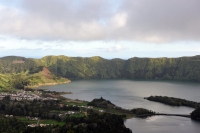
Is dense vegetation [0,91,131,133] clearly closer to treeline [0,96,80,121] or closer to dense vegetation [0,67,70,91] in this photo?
treeline [0,96,80,121]

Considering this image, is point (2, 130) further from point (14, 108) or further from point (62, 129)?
point (14, 108)

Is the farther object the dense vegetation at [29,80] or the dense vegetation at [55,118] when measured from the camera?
the dense vegetation at [29,80]

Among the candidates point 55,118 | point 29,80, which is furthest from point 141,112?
point 29,80

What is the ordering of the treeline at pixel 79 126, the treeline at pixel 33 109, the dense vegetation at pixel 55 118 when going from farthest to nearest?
1. the treeline at pixel 33 109
2. the dense vegetation at pixel 55 118
3. the treeline at pixel 79 126

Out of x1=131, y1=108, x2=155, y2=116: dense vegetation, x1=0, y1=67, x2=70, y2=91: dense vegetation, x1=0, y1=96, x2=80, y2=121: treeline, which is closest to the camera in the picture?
x1=0, y1=96, x2=80, y2=121: treeline

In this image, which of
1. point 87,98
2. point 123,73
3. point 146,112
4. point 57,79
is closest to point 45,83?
point 57,79

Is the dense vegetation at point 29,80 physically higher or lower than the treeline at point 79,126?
higher

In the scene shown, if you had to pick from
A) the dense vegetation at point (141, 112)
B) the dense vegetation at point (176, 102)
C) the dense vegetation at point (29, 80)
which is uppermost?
the dense vegetation at point (29, 80)

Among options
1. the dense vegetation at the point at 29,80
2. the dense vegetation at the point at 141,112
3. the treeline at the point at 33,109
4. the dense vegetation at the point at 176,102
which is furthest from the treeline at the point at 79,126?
the dense vegetation at the point at 29,80

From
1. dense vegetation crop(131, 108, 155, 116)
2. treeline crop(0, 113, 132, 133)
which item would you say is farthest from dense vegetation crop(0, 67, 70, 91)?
treeline crop(0, 113, 132, 133)

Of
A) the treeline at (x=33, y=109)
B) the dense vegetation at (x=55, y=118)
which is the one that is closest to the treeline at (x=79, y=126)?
the dense vegetation at (x=55, y=118)

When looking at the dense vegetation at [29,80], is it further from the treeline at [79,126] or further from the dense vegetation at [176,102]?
the treeline at [79,126]

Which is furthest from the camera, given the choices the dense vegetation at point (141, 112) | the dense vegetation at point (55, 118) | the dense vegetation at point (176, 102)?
the dense vegetation at point (176, 102)
